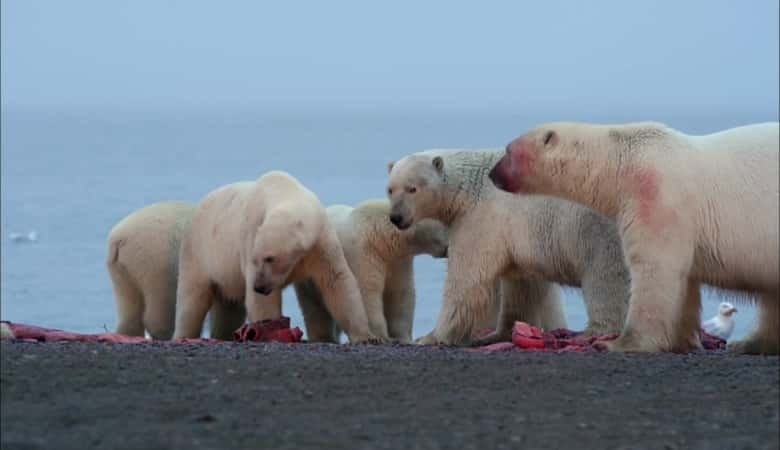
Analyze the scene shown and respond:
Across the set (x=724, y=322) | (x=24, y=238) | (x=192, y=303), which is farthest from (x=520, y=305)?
(x=24, y=238)

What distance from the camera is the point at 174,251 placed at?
11.8m

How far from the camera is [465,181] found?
10.5m

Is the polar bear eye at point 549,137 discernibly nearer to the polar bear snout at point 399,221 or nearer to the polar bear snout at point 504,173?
the polar bear snout at point 504,173

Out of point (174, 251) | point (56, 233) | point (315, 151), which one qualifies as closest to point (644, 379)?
point (174, 251)

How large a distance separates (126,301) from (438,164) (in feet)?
8.90

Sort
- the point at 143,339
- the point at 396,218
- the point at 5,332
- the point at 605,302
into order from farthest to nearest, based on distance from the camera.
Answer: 1. the point at 396,218
2. the point at 143,339
3. the point at 605,302
4. the point at 5,332

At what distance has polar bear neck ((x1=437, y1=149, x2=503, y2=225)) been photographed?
34.3 feet

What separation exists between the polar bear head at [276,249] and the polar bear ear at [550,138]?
63.4 inches

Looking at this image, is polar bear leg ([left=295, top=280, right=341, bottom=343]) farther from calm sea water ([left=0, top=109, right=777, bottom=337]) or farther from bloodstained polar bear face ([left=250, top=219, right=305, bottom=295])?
calm sea water ([left=0, top=109, right=777, bottom=337])

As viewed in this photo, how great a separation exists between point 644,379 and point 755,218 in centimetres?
158

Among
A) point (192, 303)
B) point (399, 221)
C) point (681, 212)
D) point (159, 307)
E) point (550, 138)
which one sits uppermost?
point (550, 138)

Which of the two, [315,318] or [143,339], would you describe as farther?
[315,318]

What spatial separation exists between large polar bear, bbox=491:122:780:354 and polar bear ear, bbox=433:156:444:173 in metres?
1.44

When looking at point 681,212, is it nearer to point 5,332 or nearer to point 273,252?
point 273,252
